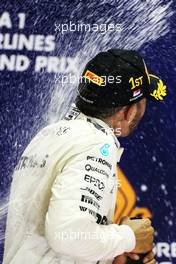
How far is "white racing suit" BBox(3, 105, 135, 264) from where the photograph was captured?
1.01m

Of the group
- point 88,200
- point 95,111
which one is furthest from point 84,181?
point 95,111

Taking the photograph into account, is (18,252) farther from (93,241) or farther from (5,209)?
(5,209)

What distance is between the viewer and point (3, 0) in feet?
5.90

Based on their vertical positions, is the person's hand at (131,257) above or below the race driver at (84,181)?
below

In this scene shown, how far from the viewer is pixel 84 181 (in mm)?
1035

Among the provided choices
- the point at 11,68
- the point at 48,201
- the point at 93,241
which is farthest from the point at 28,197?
the point at 11,68

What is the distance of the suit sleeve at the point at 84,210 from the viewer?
996mm

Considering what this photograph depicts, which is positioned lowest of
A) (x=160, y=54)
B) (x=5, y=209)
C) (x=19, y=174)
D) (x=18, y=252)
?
(x=5, y=209)

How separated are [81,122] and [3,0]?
87cm

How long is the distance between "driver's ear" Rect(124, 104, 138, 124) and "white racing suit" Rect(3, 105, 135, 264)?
115 millimetres

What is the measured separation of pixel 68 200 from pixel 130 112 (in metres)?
0.38

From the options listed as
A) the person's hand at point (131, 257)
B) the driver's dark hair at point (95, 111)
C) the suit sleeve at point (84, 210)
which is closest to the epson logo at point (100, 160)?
the suit sleeve at point (84, 210)

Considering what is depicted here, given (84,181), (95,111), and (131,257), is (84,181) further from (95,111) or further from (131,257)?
(131,257)

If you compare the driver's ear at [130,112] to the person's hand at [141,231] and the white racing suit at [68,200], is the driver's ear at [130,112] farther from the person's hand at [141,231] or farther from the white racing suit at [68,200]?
the person's hand at [141,231]
